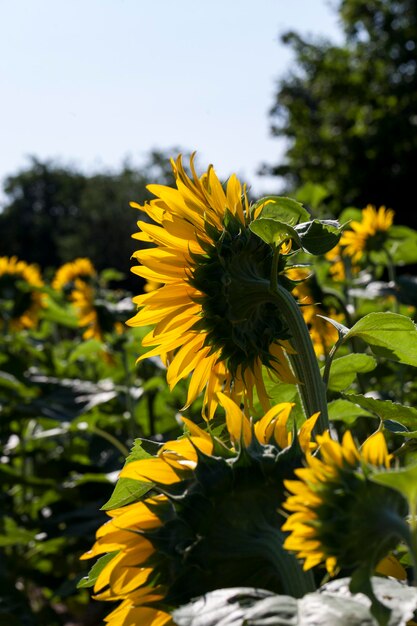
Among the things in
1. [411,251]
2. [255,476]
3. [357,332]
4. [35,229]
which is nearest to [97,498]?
[411,251]

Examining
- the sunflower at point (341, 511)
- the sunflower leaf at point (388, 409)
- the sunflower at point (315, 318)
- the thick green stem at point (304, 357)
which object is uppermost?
the sunflower at point (315, 318)

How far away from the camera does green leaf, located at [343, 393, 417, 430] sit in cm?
79

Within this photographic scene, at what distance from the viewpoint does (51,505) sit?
Result: 260 cm

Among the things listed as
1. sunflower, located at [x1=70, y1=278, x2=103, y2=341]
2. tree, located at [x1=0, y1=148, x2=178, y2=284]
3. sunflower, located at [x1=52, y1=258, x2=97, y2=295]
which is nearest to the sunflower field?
sunflower, located at [x1=70, y1=278, x2=103, y2=341]

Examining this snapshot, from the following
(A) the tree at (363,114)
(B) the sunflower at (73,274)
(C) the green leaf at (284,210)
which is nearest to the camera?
(C) the green leaf at (284,210)

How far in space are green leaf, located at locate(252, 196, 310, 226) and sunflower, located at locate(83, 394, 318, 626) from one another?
0.72 ft

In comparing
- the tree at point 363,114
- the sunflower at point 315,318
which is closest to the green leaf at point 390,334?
the sunflower at point 315,318

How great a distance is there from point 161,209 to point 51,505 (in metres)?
1.94

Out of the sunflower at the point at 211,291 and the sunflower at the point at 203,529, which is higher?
the sunflower at the point at 211,291

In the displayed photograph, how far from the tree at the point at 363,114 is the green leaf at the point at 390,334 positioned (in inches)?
561

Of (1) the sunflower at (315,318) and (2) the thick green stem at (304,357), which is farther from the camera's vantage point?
(1) the sunflower at (315,318)

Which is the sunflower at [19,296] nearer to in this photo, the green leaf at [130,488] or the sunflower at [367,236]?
the sunflower at [367,236]

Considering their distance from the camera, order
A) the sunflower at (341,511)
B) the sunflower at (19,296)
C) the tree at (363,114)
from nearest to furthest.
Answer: the sunflower at (341,511) < the sunflower at (19,296) < the tree at (363,114)

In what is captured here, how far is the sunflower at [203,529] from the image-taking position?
0.55 m
